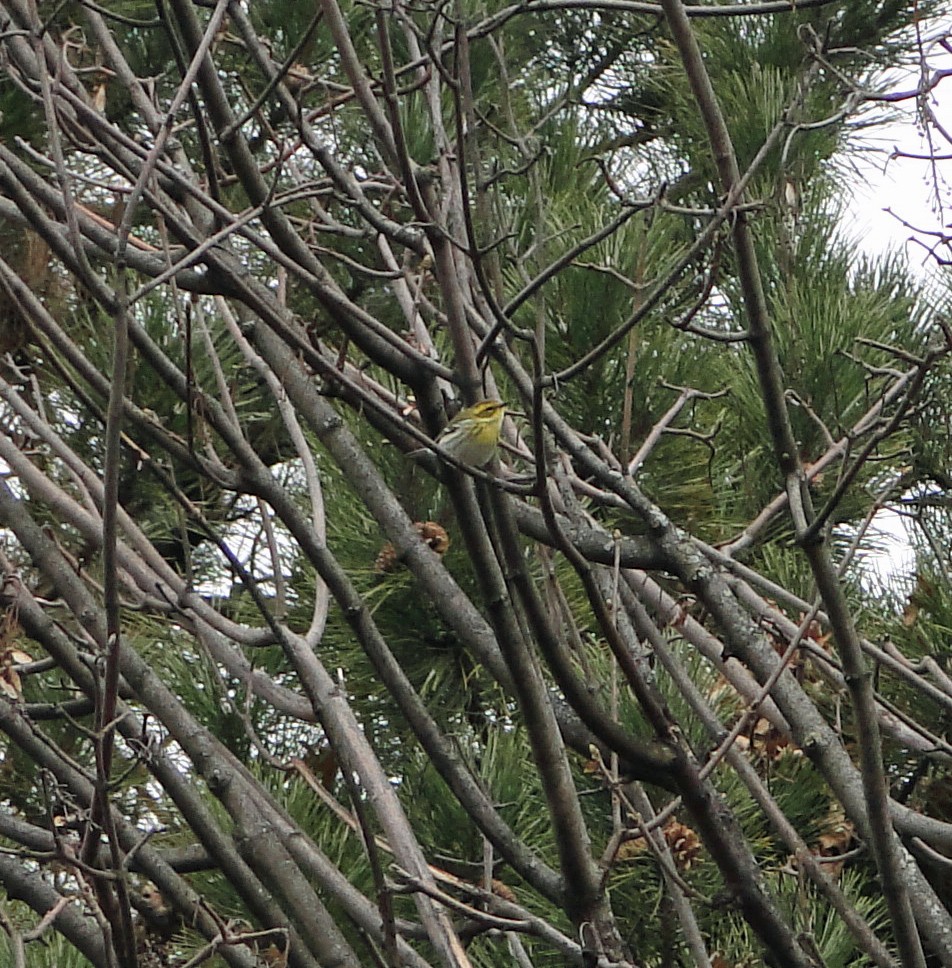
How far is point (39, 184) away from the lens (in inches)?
61.0

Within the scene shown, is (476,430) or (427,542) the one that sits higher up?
(427,542)

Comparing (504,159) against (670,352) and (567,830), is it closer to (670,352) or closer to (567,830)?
(670,352)

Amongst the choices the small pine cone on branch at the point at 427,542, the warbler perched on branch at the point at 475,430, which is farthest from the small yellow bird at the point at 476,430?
the small pine cone on branch at the point at 427,542

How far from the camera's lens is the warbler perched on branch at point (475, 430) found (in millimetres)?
1508

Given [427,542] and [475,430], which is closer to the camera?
[475,430]

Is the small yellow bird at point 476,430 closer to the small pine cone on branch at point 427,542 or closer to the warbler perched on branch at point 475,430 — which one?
the warbler perched on branch at point 475,430

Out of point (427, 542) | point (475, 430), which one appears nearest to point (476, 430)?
point (475, 430)

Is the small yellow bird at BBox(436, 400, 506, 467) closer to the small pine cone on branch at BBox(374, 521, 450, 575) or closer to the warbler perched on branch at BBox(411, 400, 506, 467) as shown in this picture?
the warbler perched on branch at BBox(411, 400, 506, 467)

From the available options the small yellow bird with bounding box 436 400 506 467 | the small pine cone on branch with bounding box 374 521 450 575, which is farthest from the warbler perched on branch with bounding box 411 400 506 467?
the small pine cone on branch with bounding box 374 521 450 575

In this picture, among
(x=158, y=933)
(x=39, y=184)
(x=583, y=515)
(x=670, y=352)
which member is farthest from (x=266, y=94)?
(x=670, y=352)

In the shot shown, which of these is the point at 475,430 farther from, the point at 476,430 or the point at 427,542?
the point at 427,542

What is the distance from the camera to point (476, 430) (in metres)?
1.71

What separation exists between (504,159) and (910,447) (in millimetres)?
1019

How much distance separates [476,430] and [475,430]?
0.02 metres
